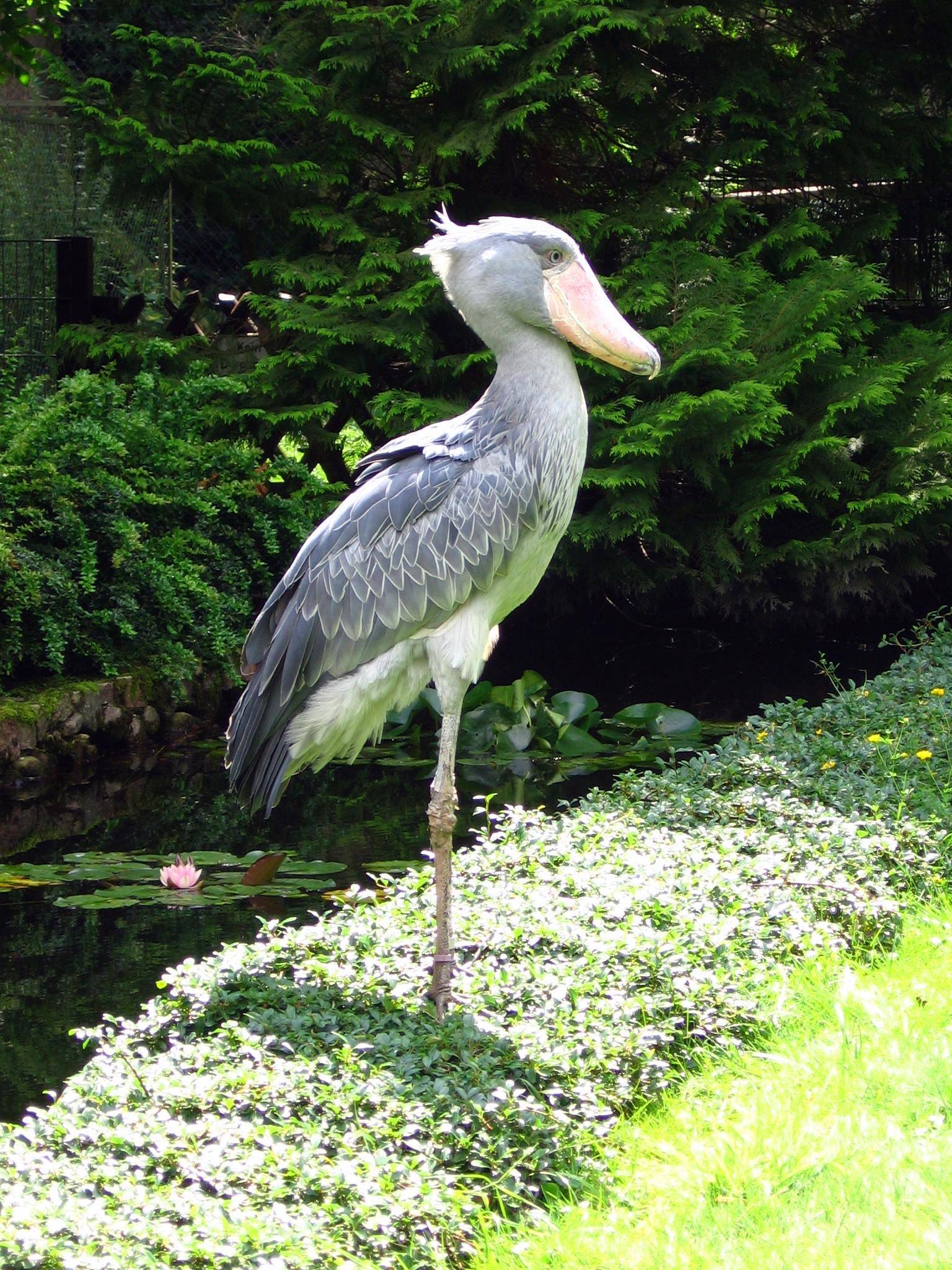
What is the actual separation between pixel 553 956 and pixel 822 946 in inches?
31.3

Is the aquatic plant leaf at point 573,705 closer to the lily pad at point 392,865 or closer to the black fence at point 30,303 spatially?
the lily pad at point 392,865

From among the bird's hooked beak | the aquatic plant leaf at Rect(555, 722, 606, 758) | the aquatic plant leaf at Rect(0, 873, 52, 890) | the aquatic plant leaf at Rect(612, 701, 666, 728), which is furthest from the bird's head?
the aquatic plant leaf at Rect(612, 701, 666, 728)

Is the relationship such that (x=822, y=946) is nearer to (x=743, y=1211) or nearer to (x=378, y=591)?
(x=743, y=1211)

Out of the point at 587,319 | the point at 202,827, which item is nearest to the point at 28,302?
the point at 202,827

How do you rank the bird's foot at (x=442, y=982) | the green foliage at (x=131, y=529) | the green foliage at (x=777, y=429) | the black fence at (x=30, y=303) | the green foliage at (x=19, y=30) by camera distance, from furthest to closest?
the black fence at (x=30, y=303) → the green foliage at (x=777, y=429) → the green foliage at (x=131, y=529) → the green foliage at (x=19, y=30) → the bird's foot at (x=442, y=982)

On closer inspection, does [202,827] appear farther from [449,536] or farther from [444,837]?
[449,536]

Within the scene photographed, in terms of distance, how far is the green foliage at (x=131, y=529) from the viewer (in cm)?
694

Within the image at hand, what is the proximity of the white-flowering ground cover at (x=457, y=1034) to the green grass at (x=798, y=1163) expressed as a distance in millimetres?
122

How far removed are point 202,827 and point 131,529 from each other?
1.85 metres

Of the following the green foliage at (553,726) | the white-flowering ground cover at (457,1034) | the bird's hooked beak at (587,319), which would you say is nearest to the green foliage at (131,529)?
the green foliage at (553,726)

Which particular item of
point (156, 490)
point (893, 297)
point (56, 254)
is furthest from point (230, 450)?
point (893, 297)

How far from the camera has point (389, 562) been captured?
12.6 ft

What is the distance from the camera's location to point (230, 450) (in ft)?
27.2

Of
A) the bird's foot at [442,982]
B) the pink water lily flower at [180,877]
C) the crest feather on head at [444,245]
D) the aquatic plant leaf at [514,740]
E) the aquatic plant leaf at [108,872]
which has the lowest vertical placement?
the aquatic plant leaf at [108,872]
